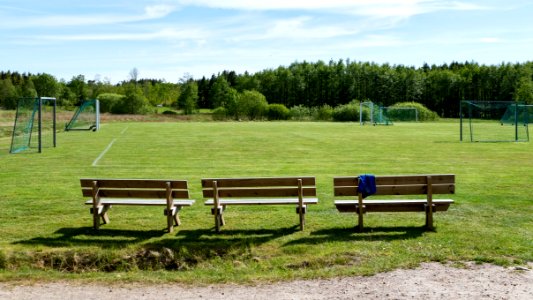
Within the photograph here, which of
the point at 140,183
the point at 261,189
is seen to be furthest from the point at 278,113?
the point at 261,189

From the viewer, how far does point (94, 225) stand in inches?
379

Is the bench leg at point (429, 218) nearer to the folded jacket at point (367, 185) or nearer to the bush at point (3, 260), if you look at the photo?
the folded jacket at point (367, 185)

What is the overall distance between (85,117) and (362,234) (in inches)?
1919

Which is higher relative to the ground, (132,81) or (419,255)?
(132,81)

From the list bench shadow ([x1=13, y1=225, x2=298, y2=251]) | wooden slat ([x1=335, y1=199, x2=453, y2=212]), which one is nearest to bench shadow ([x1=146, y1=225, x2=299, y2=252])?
bench shadow ([x1=13, y1=225, x2=298, y2=251])

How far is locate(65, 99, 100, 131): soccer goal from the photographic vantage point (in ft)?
157

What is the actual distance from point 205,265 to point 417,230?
3590 millimetres

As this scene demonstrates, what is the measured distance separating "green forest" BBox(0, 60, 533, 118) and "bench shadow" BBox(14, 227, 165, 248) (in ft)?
288

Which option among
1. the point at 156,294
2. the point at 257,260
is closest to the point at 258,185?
the point at 257,260

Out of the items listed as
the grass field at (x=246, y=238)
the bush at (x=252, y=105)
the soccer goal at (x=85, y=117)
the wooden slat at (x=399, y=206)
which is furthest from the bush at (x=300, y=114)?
the wooden slat at (x=399, y=206)

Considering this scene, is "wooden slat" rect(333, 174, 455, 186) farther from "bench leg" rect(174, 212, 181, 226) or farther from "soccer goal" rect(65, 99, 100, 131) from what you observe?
"soccer goal" rect(65, 99, 100, 131)

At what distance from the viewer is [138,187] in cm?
948

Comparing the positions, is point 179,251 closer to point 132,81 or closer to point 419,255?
point 419,255

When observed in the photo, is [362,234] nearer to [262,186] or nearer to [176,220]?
[262,186]
